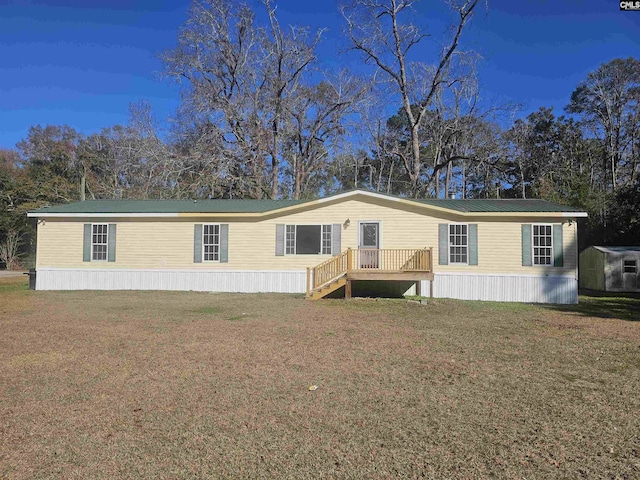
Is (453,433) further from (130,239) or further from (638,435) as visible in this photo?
(130,239)

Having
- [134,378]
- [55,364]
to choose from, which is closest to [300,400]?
[134,378]

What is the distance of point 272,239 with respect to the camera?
54.7 ft

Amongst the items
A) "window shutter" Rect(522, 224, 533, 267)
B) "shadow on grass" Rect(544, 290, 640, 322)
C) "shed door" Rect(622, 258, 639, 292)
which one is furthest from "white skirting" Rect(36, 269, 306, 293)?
"shed door" Rect(622, 258, 639, 292)

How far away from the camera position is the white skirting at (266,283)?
50.5 feet

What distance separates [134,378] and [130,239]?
1276 centimetres

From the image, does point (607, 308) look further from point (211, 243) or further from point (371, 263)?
point (211, 243)

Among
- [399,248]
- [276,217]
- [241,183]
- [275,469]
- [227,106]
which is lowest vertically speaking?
[275,469]

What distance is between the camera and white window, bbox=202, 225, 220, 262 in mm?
16969

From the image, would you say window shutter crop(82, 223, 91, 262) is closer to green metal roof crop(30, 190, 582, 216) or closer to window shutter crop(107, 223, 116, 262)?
green metal roof crop(30, 190, 582, 216)

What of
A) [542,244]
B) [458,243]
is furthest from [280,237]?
[542,244]

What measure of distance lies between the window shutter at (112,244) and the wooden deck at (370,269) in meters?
7.96

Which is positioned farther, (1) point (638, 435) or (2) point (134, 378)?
(2) point (134, 378)

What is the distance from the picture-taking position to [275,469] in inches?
132

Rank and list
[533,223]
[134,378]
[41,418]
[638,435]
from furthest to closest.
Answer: [533,223], [134,378], [41,418], [638,435]
